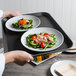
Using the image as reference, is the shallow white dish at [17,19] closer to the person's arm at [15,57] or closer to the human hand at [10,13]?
the human hand at [10,13]

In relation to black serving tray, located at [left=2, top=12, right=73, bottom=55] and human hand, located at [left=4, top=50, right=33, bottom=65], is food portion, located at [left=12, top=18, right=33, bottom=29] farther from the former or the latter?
human hand, located at [left=4, top=50, right=33, bottom=65]

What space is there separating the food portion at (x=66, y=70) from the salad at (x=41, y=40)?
0.21 m

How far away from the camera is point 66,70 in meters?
1.29

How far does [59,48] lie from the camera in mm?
1127

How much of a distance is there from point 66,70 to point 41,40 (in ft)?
0.90

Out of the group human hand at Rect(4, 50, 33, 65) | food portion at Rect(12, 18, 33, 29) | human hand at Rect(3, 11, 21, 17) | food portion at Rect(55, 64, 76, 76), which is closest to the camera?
human hand at Rect(4, 50, 33, 65)

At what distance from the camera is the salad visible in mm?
1148

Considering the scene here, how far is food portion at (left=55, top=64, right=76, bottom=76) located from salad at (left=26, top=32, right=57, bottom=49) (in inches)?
8.4

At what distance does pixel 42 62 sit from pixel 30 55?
1.07 ft

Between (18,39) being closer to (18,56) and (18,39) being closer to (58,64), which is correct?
(18,56)

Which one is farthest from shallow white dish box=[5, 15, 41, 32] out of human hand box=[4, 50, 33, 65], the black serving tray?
human hand box=[4, 50, 33, 65]

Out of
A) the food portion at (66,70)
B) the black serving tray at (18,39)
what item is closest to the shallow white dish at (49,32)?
the black serving tray at (18,39)

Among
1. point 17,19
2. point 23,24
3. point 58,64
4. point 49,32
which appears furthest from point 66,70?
point 17,19

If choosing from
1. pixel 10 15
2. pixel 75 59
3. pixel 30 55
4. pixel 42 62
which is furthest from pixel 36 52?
pixel 10 15
